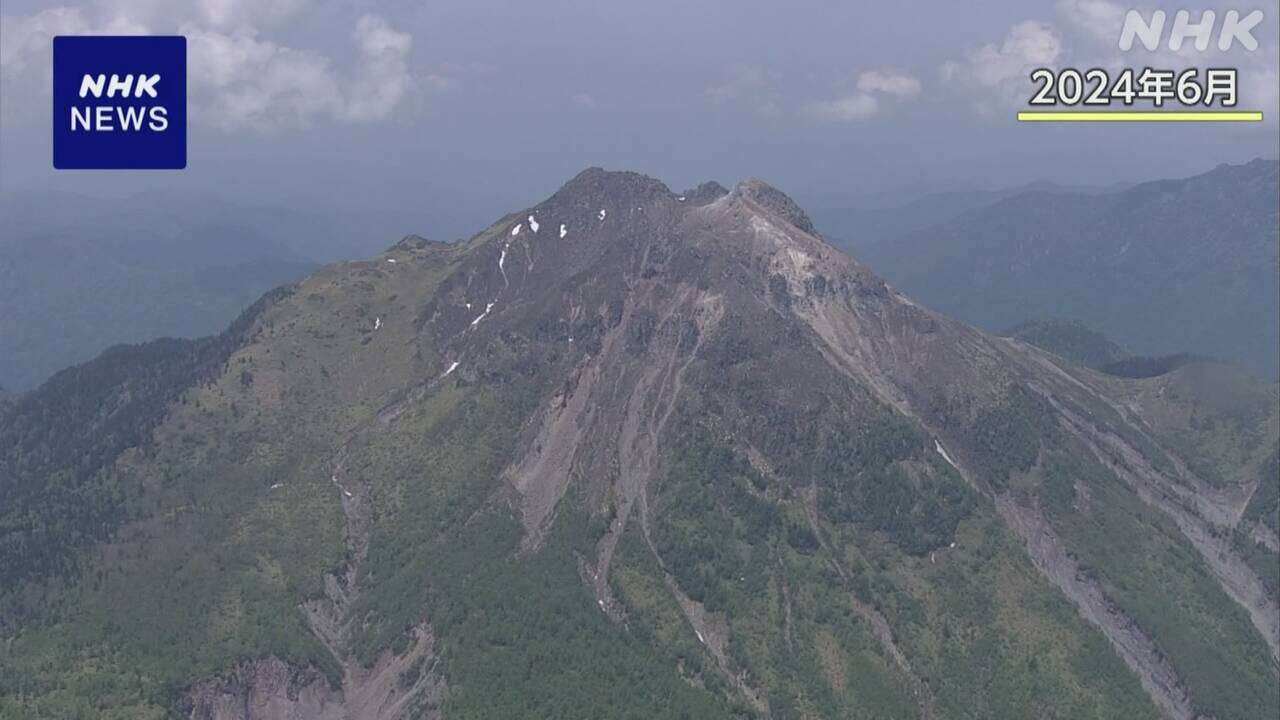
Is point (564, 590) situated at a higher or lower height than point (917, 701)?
higher

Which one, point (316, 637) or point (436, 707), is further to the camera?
point (316, 637)

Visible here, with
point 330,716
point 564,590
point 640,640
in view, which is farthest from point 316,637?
point 640,640

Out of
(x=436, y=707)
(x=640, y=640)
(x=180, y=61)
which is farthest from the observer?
(x=640, y=640)

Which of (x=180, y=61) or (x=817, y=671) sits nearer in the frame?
(x=180, y=61)

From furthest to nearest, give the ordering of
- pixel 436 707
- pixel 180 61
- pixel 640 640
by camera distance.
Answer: pixel 640 640 < pixel 436 707 < pixel 180 61

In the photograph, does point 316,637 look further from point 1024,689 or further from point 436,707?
point 1024,689

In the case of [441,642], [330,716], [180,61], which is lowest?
[330,716]

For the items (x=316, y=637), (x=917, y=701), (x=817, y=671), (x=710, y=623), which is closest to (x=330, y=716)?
(x=316, y=637)

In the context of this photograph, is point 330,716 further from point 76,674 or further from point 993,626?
point 993,626

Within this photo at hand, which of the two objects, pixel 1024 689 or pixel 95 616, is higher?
pixel 95 616
